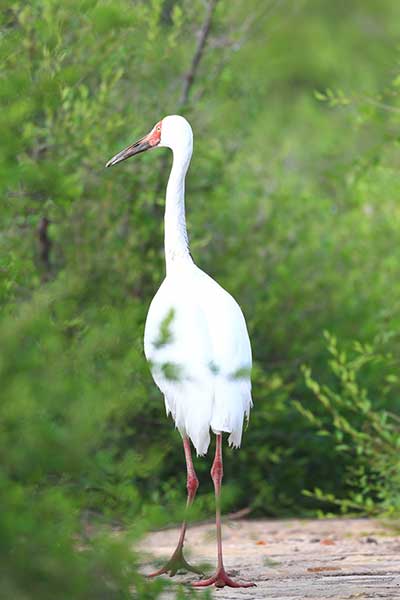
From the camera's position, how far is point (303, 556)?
6164 mm

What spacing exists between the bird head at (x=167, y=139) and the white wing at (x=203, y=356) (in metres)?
1.15

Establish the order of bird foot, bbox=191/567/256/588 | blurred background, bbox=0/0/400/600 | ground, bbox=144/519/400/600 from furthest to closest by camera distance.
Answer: blurred background, bbox=0/0/400/600 → bird foot, bbox=191/567/256/588 → ground, bbox=144/519/400/600

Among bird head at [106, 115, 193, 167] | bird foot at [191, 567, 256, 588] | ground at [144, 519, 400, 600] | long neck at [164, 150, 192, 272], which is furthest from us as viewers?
bird head at [106, 115, 193, 167]

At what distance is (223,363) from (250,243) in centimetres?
386

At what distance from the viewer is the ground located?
4.94m

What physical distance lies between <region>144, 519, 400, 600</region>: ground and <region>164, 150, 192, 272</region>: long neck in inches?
61.6

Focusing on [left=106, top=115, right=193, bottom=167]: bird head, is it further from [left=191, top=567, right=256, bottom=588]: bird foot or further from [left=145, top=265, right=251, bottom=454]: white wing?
[left=191, top=567, right=256, bottom=588]: bird foot

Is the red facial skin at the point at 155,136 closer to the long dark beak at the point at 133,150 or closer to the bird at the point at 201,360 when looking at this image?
the long dark beak at the point at 133,150

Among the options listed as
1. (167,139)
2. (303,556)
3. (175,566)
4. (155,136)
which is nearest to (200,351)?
(175,566)

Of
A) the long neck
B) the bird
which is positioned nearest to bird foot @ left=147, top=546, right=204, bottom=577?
the bird

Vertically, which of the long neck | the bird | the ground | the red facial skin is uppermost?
the red facial skin

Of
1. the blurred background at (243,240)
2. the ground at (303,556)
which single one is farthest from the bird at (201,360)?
the blurred background at (243,240)

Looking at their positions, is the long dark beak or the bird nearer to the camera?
the bird

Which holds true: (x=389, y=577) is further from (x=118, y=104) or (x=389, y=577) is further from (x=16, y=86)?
(x=118, y=104)
